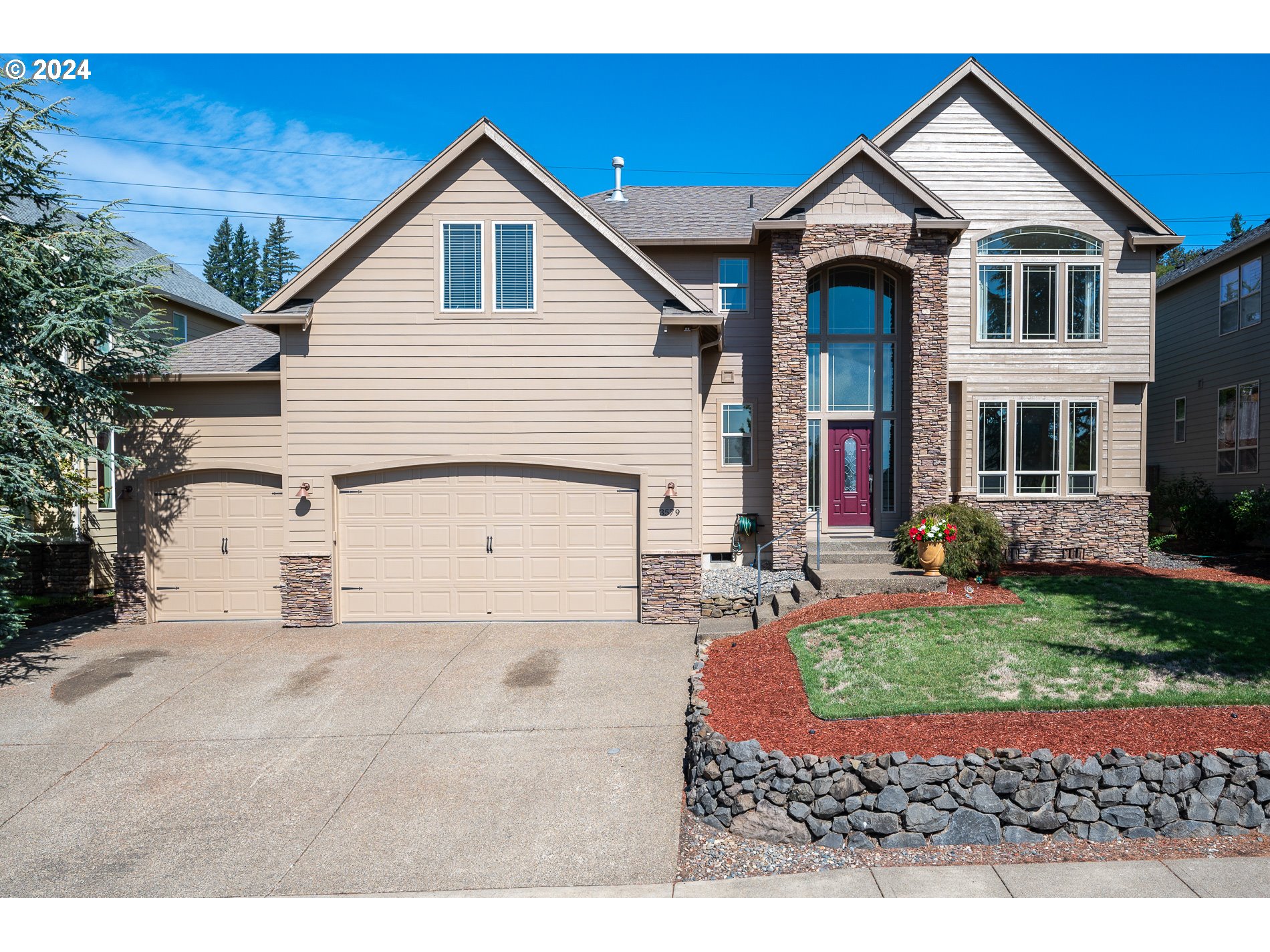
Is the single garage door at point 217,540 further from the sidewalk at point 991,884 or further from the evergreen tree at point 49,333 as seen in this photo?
the sidewalk at point 991,884

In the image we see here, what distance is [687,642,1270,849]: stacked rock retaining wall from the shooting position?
5484 millimetres

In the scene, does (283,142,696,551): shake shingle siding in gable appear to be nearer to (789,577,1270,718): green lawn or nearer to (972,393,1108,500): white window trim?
(789,577,1270,718): green lawn

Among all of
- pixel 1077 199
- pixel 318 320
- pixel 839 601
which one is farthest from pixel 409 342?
pixel 1077 199

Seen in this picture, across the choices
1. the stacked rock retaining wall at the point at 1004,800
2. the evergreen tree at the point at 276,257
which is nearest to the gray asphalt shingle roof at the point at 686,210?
the stacked rock retaining wall at the point at 1004,800

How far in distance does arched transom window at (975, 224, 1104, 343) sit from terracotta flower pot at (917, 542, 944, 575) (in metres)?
5.54

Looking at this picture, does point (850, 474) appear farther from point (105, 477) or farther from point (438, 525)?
point (105, 477)

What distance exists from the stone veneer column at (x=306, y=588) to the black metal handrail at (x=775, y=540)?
22.3 ft

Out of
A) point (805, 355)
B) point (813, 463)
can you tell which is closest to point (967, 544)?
point (813, 463)

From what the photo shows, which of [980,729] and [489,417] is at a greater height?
[489,417]

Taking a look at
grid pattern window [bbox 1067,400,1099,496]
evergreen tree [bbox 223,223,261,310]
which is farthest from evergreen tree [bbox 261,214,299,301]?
grid pattern window [bbox 1067,400,1099,496]

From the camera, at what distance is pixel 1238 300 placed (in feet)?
56.5

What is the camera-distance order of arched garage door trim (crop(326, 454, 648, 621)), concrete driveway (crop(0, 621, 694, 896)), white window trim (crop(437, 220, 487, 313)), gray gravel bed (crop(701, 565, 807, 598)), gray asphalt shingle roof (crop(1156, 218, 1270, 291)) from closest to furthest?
concrete driveway (crop(0, 621, 694, 896))
white window trim (crop(437, 220, 487, 313))
arched garage door trim (crop(326, 454, 648, 621))
gray gravel bed (crop(701, 565, 807, 598))
gray asphalt shingle roof (crop(1156, 218, 1270, 291))

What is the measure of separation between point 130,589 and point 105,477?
A: 425cm

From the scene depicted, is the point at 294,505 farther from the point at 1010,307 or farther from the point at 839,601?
the point at 1010,307
